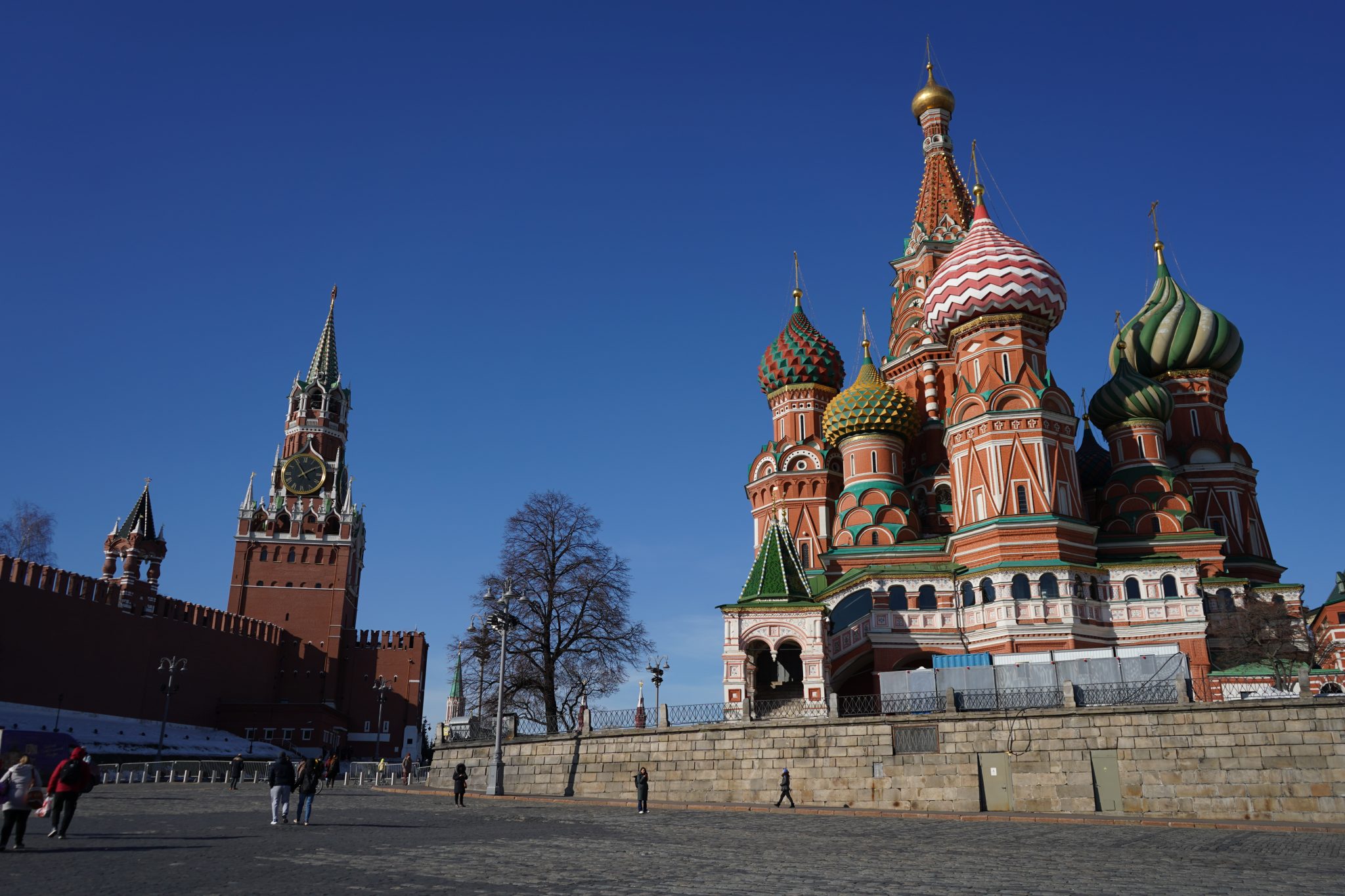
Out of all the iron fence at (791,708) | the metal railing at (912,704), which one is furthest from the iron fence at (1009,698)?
the iron fence at (791,708)

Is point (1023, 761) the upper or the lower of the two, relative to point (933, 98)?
lower

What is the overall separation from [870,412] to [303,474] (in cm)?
4627

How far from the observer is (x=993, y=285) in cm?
3759

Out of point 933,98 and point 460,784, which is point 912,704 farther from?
point 933,98

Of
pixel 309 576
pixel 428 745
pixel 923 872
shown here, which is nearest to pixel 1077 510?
pixel 923 872

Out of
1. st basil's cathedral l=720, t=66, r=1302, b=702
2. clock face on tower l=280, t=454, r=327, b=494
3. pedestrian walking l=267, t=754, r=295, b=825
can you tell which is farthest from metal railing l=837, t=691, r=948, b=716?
clock face on tower l=280, t=454, r=327, b=494

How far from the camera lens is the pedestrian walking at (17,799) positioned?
1116 centimetres

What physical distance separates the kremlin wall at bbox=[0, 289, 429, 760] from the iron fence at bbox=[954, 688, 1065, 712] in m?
36.5

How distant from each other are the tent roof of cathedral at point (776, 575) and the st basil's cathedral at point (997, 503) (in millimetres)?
86

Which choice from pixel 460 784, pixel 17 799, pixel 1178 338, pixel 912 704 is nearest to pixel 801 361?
pixel 1178 338

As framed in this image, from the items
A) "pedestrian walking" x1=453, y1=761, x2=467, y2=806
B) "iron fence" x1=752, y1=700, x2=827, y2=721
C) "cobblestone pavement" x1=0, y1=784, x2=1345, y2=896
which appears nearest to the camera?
"cobblestone pavement" x1=0, y1=784, x2=1345, y2=896

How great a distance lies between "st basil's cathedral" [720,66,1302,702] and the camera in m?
33.5

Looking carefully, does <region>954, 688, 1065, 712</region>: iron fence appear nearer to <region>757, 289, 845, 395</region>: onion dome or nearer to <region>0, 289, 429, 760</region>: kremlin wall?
<region>757, 289, 845, 395</region>: onion dome

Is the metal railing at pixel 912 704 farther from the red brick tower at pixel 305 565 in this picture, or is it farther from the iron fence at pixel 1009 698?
the red brick tower at pixel 305 565
